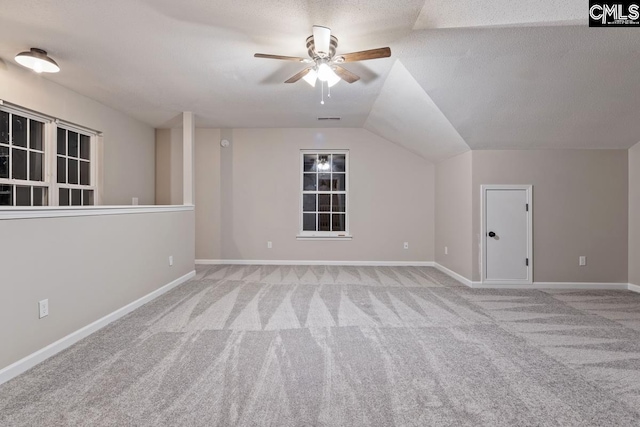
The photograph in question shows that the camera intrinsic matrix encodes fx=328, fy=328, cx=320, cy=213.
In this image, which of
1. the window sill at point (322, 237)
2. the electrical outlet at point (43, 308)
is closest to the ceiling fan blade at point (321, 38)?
the electrical outlet at point (43, 308)

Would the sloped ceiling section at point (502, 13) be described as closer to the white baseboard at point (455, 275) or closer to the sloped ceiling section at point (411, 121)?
the sloped ceiling section at point (411, 121)

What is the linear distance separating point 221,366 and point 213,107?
394 centimetres

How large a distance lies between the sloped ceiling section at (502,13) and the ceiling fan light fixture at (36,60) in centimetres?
350

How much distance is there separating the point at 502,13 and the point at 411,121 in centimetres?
234

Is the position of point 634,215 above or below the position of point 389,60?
below

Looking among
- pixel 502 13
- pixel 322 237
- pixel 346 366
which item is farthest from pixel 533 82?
pixel 322 237

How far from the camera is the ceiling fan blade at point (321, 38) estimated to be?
8.21ft

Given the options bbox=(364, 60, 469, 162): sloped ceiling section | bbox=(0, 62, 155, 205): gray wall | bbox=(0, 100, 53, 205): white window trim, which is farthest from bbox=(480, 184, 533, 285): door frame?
bbox=(0, 100, 53, 205): white window trim

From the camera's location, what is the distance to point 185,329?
3.10 metres

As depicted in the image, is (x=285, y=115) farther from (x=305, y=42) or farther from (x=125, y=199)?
(x=125, y=199)

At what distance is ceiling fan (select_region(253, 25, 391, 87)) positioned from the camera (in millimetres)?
2607

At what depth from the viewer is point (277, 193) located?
6457 mm

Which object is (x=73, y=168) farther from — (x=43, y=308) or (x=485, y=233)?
(x=485, y=233)

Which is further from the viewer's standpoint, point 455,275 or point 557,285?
point 455,275
